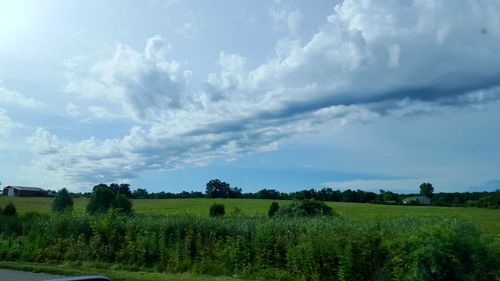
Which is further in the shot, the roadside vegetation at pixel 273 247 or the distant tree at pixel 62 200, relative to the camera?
the distant tree at pixel 62 200

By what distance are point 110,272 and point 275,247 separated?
16.3 feet

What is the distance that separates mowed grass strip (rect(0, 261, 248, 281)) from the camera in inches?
541

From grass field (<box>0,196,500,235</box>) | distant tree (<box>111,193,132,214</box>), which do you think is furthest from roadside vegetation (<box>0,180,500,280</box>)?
distant tree (<box>111,193,132,214</box>)

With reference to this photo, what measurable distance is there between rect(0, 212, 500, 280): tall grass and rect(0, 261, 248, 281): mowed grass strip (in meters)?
1.04

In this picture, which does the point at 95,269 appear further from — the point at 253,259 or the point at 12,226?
the point at 12,226

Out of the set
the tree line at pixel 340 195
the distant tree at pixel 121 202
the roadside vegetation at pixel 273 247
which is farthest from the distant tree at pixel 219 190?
the roadside vegetation at pixel 273 247

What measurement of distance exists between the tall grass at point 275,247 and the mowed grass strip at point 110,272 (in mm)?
1036

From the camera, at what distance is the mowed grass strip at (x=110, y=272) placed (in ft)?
45.1

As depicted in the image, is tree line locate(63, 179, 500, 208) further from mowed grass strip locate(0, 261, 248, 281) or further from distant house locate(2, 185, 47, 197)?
mowed grass strip locate(0, 261, 248, 281)

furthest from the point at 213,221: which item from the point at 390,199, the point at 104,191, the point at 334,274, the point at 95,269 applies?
the point at 390,199

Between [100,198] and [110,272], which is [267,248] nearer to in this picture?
[110,272]

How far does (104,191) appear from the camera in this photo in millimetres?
38000

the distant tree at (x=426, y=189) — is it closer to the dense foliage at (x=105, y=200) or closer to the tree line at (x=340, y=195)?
the tree line at (x=340, y=195)

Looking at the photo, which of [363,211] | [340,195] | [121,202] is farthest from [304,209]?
[340,195]
